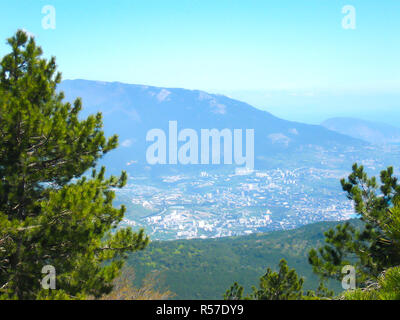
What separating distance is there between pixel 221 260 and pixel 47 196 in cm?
4536

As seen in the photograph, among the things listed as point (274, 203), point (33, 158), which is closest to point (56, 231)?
point (33, 158)

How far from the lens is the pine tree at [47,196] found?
16.5 ft

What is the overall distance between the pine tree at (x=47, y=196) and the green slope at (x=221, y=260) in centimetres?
2960

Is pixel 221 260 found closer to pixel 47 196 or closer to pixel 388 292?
pixel 47 196

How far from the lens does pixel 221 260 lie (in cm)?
4825

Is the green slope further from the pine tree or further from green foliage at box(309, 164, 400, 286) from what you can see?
the pine tree

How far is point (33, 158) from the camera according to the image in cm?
529

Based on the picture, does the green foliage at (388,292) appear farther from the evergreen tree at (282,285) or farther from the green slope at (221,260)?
the green slope at (221,260)

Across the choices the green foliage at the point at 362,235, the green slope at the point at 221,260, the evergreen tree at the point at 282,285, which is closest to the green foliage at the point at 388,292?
the green foliage at the point at 362,235

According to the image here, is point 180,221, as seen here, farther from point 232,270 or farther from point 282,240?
point 232,270

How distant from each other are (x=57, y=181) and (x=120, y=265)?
235 centimetres

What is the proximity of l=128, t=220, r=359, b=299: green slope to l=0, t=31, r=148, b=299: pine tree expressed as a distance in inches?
1165

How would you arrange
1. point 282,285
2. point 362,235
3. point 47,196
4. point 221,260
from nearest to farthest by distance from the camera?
1. point 47,196
2. point 362,235
3. point 282,285
4. point 221,260

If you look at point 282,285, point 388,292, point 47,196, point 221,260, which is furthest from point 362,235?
point 221,260
